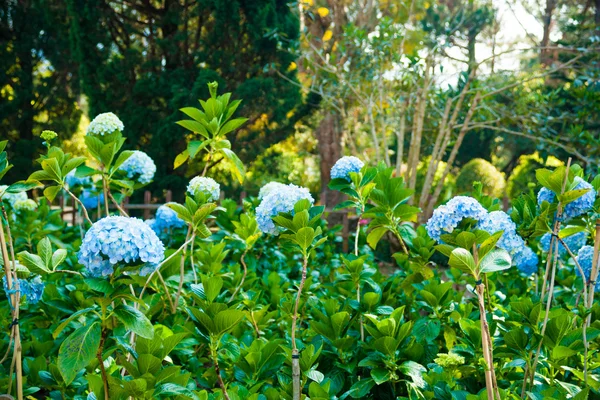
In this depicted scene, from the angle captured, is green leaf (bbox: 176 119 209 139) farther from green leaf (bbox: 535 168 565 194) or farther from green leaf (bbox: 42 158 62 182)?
green leaf (bbox: 535 168 565 194)

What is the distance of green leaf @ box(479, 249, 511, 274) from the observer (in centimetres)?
116

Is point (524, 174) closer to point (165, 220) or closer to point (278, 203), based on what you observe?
point (165, 220)

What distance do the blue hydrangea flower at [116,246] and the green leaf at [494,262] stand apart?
2.23ft

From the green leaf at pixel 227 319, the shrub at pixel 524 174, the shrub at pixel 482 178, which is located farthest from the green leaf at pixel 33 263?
the shrub at pixel 524 174

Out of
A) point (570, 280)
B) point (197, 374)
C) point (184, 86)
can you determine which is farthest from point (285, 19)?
point (197, 374)

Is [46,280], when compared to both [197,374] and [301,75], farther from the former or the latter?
[301,75]

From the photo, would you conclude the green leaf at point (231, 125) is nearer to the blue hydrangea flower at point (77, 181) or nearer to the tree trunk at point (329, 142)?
the blue hydrangea flower at point (77, 181)

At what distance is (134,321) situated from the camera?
1157 millimetres

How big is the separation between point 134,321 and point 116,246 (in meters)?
0.16

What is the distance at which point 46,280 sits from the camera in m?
2.27

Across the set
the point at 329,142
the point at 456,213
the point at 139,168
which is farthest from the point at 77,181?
the point at 329,142

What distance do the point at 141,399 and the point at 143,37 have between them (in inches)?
377

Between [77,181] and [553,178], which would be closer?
[553,178]

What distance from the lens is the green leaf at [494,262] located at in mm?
1161
